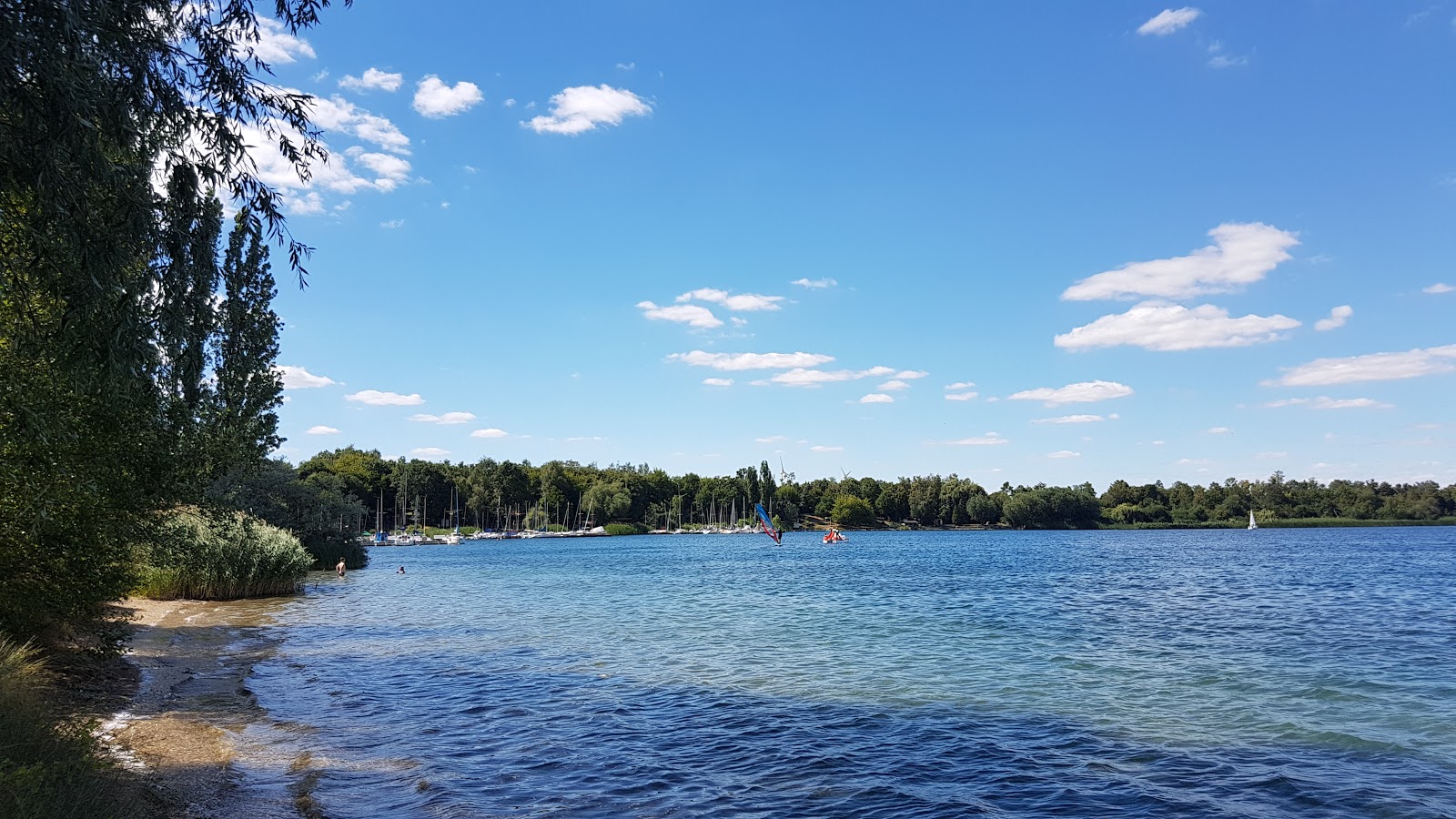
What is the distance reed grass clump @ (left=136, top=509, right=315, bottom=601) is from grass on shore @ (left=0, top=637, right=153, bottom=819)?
26.4 metres

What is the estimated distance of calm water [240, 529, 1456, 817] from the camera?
13.5m

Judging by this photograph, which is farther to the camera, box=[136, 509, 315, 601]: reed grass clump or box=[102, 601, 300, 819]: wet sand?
box=[136, 509, 315, 601]: reed grass clump

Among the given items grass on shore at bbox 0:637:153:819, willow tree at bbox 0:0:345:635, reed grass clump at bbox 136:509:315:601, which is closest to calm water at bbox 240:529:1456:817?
grass on shore at bbox 0:637:153:819

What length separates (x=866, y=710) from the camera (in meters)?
19.6

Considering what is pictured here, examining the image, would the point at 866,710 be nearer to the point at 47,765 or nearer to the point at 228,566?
the point at 47,765

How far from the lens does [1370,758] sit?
15.5 meters

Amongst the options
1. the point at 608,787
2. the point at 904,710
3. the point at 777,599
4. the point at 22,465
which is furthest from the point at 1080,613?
the point at 22,465

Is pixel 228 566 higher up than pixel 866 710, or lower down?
higher up

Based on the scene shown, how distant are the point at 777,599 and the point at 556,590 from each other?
1594 centimetres

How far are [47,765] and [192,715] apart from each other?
377 inches

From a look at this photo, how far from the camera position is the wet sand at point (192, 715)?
12352 mm

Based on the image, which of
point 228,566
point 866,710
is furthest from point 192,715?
point 228,566

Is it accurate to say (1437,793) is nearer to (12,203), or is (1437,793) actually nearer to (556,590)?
(12,203)

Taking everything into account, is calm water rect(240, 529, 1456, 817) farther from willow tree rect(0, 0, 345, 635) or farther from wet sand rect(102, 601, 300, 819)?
willow tree rect(0, 0, 345, 635)
